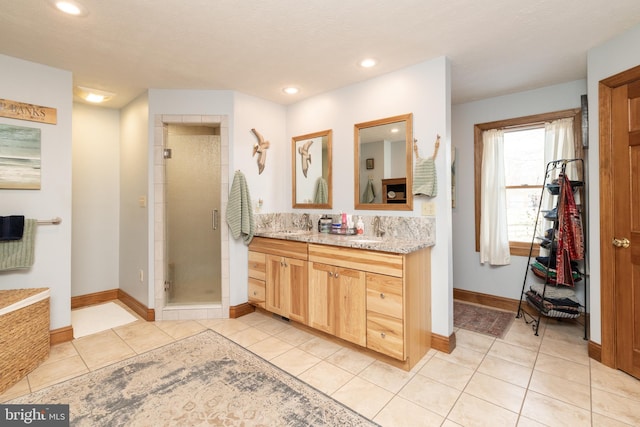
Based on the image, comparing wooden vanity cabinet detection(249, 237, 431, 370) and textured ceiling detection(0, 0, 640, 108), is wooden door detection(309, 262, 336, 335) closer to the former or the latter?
wooden vanity cabinet detection(249, 237, 431, 370)

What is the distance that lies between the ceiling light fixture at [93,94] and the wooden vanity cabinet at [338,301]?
2.95m

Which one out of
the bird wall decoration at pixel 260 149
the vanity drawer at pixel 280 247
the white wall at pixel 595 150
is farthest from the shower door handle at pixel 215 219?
the white wall at pixel 595 150

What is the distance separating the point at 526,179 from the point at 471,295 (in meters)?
1.53

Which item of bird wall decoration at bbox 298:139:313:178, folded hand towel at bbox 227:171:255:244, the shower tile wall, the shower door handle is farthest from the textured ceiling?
the shower door handle

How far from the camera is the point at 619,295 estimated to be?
223cm

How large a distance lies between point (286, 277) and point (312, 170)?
1.29 meters

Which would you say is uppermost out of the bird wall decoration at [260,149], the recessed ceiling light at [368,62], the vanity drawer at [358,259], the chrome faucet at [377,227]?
the recessed ceiling light at [368,62]

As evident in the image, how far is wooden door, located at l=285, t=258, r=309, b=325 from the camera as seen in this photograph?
2.79 m

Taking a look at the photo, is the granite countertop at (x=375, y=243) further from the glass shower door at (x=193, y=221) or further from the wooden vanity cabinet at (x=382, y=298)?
the glass shower door at (x=193, y=221)

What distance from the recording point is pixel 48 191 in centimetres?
266

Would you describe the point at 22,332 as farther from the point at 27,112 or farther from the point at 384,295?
the point at 384,295

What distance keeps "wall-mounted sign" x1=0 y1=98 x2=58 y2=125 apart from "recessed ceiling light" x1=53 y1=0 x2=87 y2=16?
1.12 m

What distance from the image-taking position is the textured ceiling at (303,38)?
190 centimetres

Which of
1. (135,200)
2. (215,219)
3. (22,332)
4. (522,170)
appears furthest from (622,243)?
(135,200)
